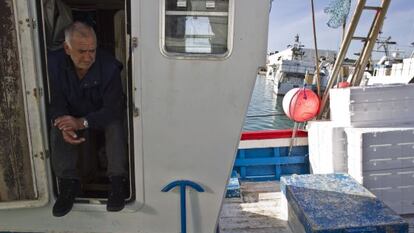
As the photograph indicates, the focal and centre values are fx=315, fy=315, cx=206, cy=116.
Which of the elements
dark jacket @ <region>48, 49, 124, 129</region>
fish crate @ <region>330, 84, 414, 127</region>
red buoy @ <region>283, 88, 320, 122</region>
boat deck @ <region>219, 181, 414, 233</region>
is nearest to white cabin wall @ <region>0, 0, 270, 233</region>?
dark jacket @ <region>48, 49, 124, 129</region>

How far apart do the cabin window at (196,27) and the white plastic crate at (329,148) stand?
2271 millimetres

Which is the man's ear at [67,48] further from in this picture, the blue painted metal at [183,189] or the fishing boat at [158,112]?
the blue painted metal at [183,189]

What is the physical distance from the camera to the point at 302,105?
15.6 ft

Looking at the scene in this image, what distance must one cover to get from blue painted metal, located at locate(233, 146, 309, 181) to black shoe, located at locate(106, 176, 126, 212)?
269cm

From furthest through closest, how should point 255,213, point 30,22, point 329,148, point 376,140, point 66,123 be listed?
point 329,148 < point 255,213 < point 376,140 < point 66,123 < point 30,22

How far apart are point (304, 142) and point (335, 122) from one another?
85 cm

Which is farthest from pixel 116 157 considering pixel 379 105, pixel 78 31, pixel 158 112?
pixel 379 105

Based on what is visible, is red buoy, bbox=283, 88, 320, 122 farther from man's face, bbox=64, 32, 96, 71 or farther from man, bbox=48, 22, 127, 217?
man's face, bbox=64, 32, 96, 71

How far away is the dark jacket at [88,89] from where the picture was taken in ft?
7.56

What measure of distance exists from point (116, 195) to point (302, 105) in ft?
10.9

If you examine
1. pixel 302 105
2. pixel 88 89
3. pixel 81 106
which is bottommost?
pixel 302 105

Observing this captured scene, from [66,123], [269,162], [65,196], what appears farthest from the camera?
[269,162]

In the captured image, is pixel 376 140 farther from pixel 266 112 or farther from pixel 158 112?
pixel 266 112

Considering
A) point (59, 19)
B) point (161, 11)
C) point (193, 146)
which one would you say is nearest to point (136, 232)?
point (193, 146)
